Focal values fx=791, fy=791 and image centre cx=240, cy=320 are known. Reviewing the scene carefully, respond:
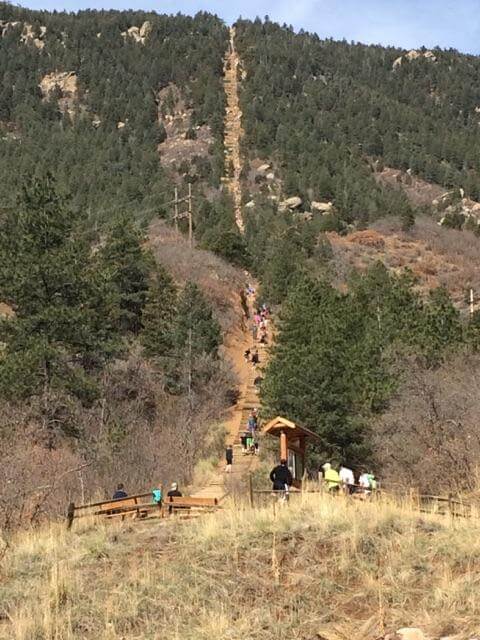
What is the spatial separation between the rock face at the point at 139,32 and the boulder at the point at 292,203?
59.9 meters

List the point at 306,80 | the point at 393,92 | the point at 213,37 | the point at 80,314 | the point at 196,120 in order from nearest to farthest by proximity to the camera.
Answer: the point at 80,314, the point at 196,120, the point at 306,80, the point at 393,92, the point at 213,37

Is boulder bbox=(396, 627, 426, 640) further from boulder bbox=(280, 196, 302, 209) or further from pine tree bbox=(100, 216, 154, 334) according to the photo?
boulder bbox=(280, 196, 302, 209)

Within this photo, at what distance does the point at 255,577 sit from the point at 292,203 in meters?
60.6

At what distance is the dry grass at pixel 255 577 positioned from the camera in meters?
9.93

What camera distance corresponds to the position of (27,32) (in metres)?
120

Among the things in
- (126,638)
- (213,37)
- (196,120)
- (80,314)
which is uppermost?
(213,37)

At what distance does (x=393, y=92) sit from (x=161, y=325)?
86653mm

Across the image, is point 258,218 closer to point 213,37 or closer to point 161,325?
point 161,325

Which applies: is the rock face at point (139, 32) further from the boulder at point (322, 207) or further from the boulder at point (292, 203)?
the boulder at point (322, 207)

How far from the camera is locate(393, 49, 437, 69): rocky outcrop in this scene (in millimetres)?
128750

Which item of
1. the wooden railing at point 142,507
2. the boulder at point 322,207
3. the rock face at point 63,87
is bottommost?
the wooden railing at point 142,507

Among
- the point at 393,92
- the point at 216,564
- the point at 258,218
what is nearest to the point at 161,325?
the point at 216,564

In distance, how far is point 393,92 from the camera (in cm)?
11188

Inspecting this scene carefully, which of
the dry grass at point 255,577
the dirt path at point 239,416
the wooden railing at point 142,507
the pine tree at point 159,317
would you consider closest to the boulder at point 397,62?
the dirt path at point 239,416
